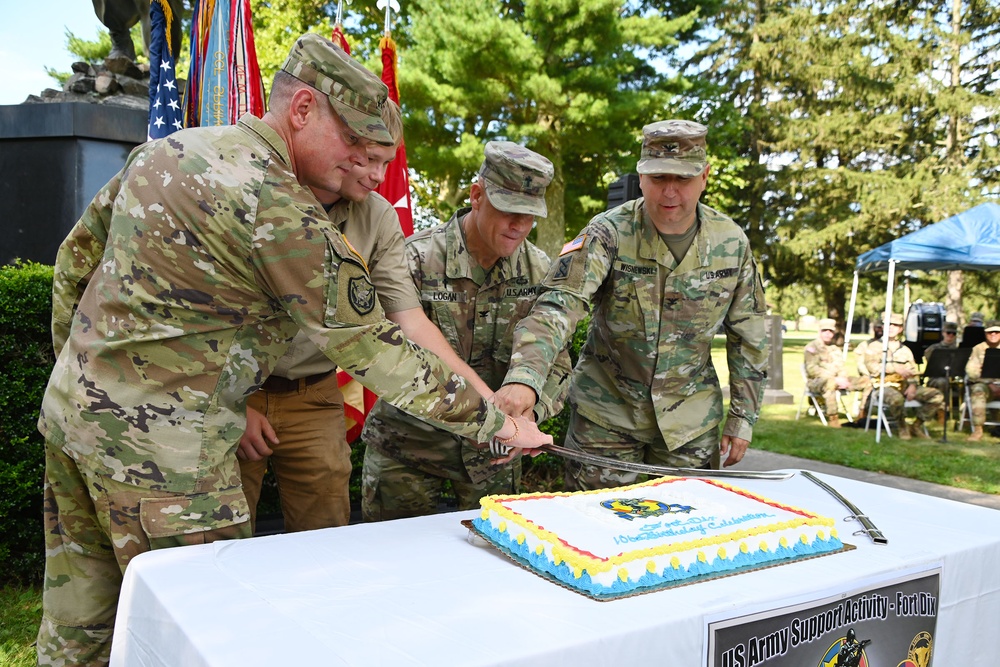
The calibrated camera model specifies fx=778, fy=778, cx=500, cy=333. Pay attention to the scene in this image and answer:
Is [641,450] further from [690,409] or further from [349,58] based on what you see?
[349,58]

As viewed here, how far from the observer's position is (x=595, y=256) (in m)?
2.82

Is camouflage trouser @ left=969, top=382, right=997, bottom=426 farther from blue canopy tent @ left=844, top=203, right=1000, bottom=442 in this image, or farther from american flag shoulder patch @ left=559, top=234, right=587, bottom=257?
american flag shoulder patch @ left=559, top=234, right=587, bottom=257

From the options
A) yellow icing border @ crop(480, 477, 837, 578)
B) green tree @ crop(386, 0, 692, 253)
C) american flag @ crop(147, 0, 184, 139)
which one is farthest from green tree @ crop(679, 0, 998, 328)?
yellow icing border @ crop(480, 477, 837, 578)

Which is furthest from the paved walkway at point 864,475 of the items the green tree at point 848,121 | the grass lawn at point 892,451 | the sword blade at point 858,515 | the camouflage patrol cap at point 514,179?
the green tree at point 848,121

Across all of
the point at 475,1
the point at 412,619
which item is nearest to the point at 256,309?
the point at 412,619

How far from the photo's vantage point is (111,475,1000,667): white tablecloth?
50.8 inches

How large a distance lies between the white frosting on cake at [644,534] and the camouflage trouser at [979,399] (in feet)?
27.6

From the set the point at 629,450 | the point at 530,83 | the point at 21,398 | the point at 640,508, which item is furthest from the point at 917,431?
the point at 530,83

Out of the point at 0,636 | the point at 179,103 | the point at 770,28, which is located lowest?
the point at 0,636

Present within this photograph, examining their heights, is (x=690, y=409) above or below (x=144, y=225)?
below

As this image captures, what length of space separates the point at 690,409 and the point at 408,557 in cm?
147

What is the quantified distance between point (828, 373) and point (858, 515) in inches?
326

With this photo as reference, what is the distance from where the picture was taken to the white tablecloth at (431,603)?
1.29 m

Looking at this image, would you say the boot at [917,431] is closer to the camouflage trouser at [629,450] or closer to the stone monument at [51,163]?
the camouflage trouser at [629,450]
